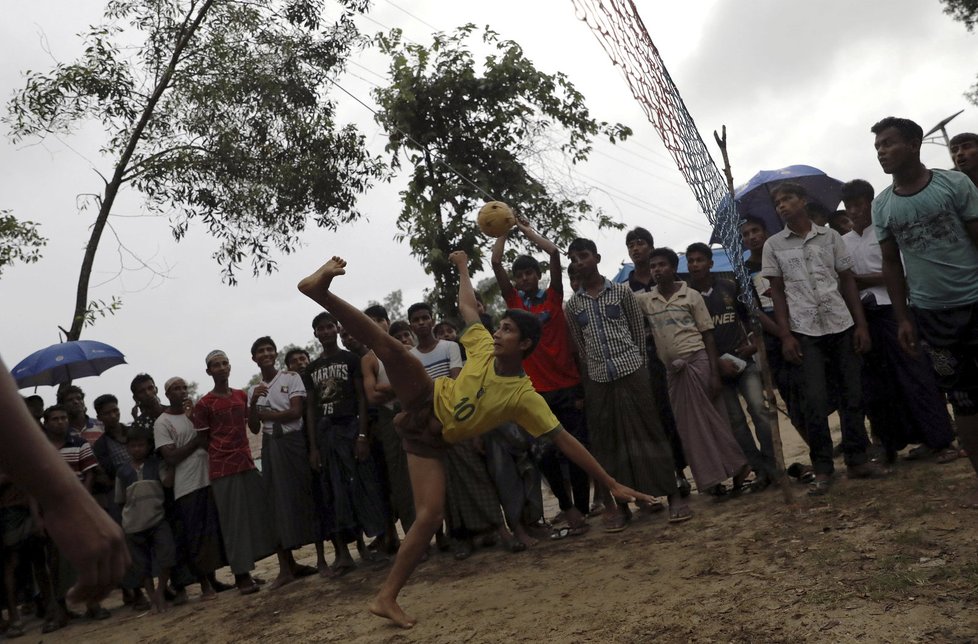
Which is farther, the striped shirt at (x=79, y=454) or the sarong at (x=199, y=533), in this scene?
the striped shirt at (x=79, y=454)

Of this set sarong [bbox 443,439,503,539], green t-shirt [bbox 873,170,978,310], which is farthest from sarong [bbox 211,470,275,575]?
green t-shirt [bbox 873,170,978,310]

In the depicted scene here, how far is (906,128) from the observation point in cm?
434

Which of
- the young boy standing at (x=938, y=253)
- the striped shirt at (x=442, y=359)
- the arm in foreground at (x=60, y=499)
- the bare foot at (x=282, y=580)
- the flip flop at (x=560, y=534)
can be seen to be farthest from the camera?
the bare foot at (x=282, y=580)

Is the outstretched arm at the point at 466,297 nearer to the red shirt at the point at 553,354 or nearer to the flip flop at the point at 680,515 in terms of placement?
the red shirt at the point at 553,354

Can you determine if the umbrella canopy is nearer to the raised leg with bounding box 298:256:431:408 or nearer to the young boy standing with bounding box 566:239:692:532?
the young boy standing with bounding box 566:239:692:532

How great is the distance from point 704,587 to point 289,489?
11.9 feet

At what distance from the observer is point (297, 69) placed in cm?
1209

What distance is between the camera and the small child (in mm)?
6613

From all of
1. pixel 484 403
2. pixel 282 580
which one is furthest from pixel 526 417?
pixel 282 580

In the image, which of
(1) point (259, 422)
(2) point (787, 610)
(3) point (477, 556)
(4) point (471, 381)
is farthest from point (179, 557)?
(2) point (787, 610)

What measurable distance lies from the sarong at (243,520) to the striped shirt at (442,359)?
1774mm

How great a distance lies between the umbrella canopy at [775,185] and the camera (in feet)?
27.1

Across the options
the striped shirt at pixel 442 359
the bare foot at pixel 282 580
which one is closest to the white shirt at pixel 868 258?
the striped shirt at pixel 442 359

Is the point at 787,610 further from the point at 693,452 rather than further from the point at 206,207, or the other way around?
the point at 206,207
